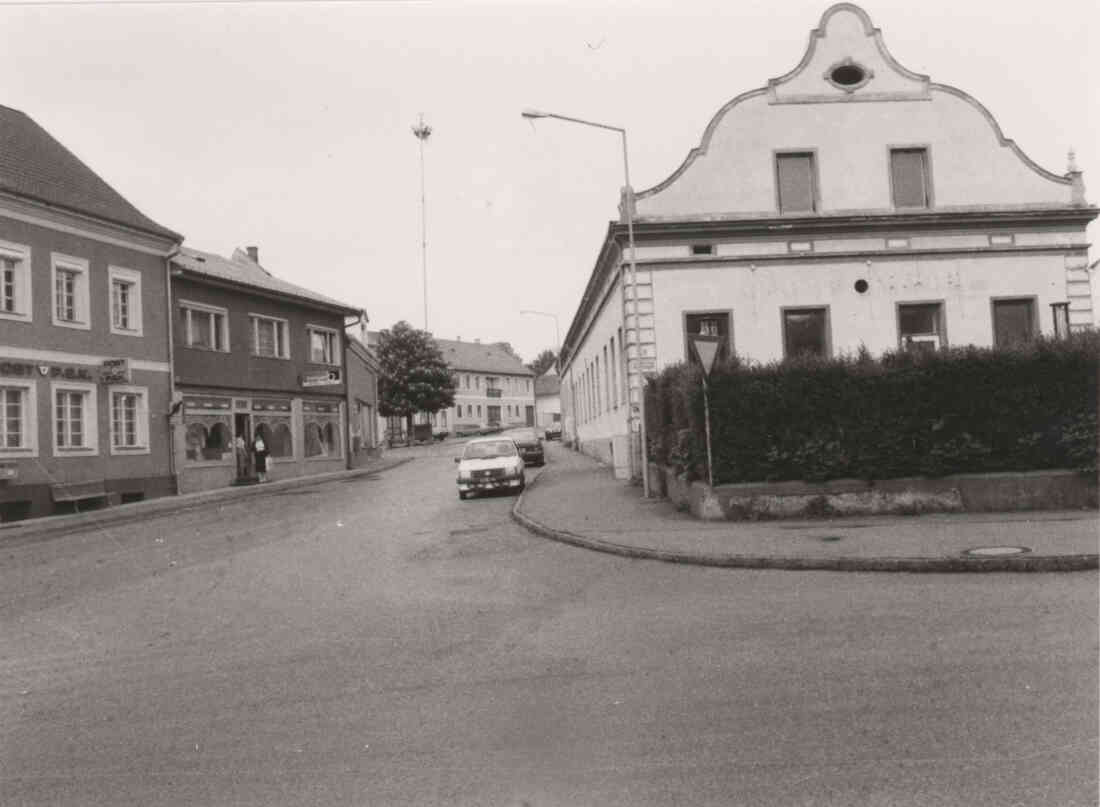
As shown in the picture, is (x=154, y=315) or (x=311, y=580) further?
(x=154, y=315)

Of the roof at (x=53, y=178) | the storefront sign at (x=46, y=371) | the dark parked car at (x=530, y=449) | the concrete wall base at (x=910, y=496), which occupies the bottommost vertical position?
the concrete wall base at (x=910, y=496)

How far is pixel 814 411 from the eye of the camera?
47.1 feet

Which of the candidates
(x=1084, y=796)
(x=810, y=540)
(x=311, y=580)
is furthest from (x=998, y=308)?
(x=1084, y=796)

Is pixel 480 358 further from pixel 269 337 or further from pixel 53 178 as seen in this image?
pixel 53 178

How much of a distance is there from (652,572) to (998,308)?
650 inches

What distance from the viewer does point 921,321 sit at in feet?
76.4

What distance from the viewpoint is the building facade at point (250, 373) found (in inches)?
1192

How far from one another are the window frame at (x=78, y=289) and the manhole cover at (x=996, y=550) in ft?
75.9

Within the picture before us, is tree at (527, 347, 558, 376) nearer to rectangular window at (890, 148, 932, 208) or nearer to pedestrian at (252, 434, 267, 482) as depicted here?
pedestrian at (252, 434, 267, 482)

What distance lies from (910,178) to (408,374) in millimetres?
57986

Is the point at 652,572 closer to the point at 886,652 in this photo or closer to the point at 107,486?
the point at 886,652

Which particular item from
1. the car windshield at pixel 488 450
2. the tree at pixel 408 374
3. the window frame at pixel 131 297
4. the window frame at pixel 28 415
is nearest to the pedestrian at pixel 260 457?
the window frame at pixel 131 297

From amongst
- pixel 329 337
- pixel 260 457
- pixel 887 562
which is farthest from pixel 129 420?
pixel 887 562

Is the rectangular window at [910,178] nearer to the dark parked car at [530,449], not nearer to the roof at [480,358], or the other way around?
the dark parked car at [530,449]
